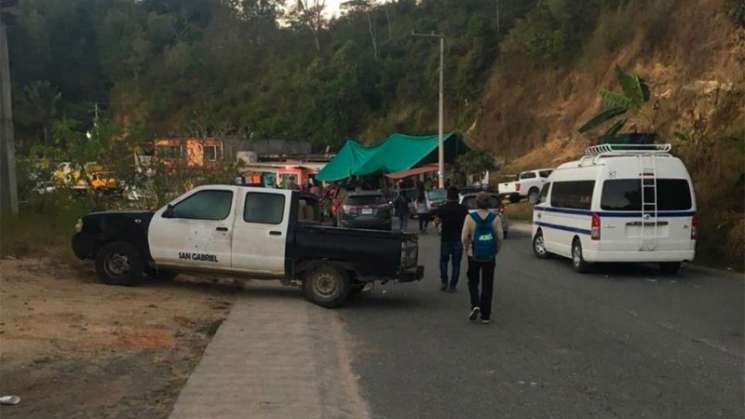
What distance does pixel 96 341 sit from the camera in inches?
315

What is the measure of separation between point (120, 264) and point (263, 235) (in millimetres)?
2497

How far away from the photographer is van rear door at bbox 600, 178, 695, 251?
14.7m

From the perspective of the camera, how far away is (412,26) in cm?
8481

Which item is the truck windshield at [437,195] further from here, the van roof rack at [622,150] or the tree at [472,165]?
the tree at [472,165]

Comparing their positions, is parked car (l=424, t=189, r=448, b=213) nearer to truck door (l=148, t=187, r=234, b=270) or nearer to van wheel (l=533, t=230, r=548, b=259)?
van wheel (l=533, t=230, r=548, b=259)

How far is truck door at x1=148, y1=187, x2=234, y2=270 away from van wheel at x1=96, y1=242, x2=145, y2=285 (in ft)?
1.13

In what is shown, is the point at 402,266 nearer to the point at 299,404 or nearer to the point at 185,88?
the point at 299,404

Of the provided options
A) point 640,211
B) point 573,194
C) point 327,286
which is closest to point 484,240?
point 327,286

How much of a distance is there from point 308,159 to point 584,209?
45633mm

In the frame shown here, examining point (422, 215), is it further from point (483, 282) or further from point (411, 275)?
point (483, 282)

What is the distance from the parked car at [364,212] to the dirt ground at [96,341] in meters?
12.9

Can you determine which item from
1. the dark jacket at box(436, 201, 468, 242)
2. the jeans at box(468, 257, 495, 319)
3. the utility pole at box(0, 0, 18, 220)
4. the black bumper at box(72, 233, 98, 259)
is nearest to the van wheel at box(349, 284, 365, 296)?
the dark jacket at box(436, 201, 468, 242)

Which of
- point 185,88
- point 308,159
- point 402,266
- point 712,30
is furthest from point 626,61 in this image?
point 185,88

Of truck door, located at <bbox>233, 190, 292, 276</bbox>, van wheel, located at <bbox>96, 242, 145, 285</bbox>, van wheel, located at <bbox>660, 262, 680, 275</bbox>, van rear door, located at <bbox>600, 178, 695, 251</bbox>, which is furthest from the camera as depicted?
van wheel, located at <bbox>660, 262, 680, 275</bbox>
